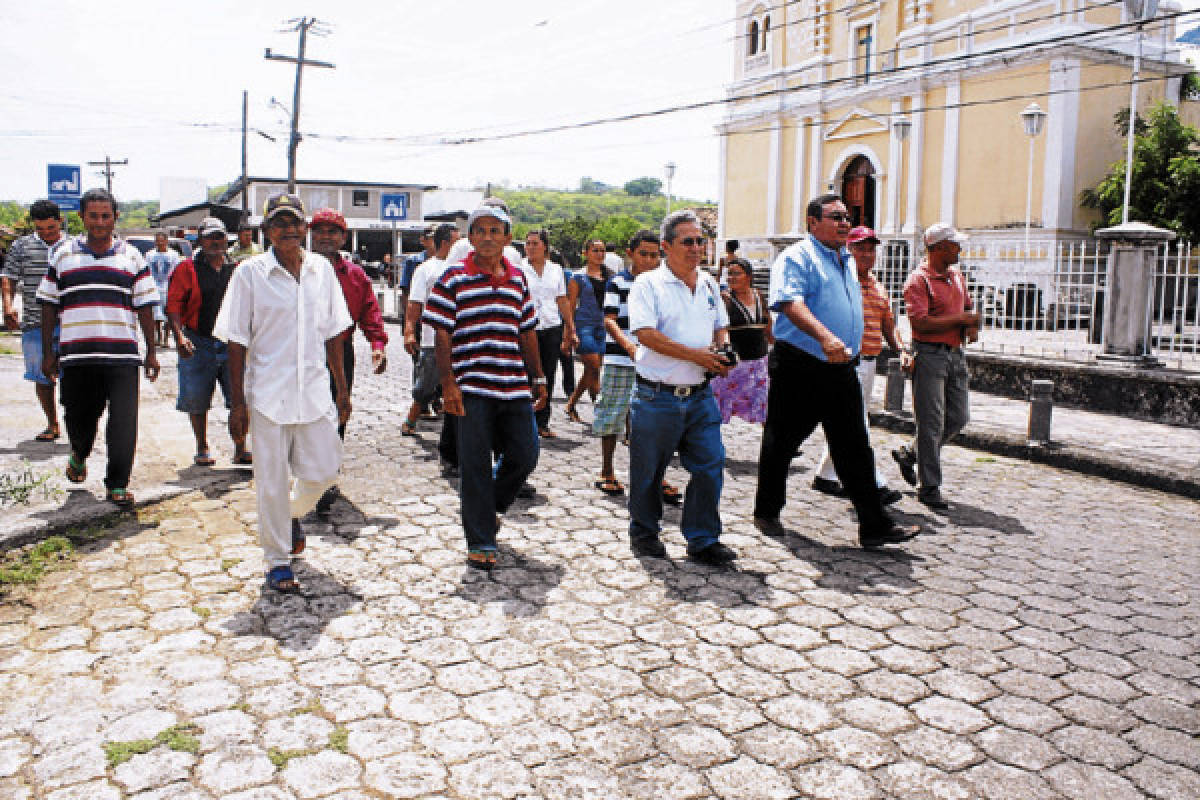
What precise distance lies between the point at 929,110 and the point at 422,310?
2396 cm

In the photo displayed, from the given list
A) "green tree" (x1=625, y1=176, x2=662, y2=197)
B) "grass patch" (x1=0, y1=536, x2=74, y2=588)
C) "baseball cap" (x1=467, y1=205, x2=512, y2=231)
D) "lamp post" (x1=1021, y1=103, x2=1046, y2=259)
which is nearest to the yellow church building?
"lamp post" (x1=1021, y1=103, x2=1046, y2=259)

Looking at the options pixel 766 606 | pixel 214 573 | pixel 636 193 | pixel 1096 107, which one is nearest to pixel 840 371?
pixel 766 606

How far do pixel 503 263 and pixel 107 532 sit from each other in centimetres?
275

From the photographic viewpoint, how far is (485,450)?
16.4 feet

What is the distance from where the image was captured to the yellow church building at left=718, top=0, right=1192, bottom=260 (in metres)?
24.0

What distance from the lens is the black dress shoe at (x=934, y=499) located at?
21.3 ft

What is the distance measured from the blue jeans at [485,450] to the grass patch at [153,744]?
1.97m

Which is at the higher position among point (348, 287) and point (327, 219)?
point (327, 219)

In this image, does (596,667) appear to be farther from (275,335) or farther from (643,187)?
(643,187)

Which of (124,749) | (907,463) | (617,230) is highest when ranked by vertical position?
(617,230)

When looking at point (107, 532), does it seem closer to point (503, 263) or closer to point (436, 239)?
point (503, 263)

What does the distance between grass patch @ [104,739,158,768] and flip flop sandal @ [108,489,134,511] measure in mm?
3079

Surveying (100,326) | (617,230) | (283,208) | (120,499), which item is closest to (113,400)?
(100,326)

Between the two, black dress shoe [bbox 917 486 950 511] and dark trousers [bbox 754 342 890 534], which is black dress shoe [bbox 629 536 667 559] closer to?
dark trousers [bbox 754 342 890 534]
